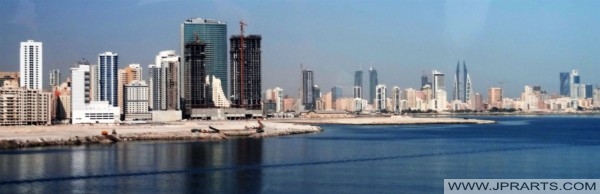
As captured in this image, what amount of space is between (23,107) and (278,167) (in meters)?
20.2

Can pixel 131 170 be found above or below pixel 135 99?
below

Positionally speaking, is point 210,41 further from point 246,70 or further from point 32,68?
point 32,68

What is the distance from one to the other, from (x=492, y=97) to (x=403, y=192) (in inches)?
2752

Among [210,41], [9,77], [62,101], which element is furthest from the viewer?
[210,41]

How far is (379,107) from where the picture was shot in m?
76.4

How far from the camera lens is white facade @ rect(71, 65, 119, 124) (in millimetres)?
33875

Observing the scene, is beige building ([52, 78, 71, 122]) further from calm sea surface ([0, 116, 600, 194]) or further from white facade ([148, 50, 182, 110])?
calm sea surface ([0, 116, 600, 194])

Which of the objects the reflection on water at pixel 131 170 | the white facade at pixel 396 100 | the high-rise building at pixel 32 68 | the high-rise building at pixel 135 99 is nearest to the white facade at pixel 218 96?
the high-rise building at pixel 135 99

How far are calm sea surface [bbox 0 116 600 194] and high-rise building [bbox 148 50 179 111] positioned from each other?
2991 cm

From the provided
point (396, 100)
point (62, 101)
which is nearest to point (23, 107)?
point (62, 101)

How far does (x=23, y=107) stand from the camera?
31.0 meters

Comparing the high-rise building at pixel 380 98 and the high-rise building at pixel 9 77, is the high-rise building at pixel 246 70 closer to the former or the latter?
the high-rise building at pixel 9 77

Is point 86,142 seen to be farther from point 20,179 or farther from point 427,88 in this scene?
point 427,88

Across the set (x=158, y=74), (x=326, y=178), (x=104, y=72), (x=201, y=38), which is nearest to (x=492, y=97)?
(x=201, y=38)
